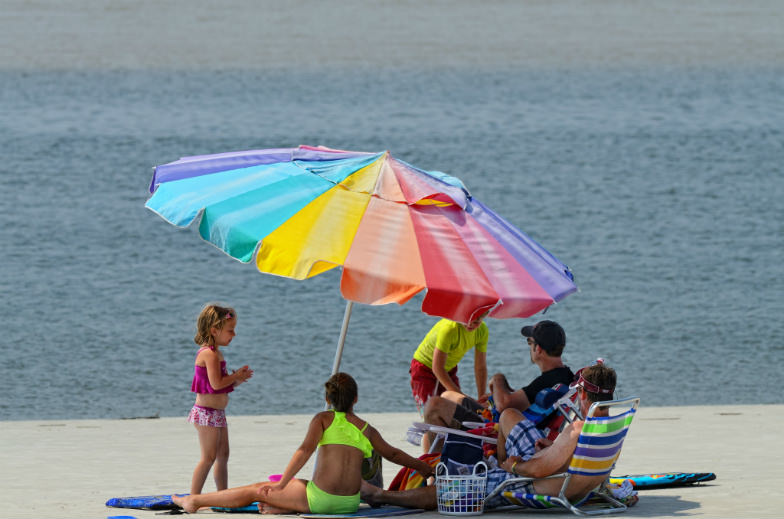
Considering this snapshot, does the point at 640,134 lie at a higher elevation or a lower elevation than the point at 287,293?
higher

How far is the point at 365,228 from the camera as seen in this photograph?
540cm

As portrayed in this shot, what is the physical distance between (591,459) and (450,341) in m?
1.31

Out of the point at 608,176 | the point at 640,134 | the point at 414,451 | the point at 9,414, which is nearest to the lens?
the point at 414,451

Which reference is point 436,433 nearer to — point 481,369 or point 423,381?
point 423,381

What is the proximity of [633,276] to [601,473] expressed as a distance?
14.1 metres

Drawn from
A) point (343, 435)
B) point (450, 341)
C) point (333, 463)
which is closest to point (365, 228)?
point (343, 435)

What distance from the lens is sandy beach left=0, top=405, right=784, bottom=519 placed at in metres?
6.36

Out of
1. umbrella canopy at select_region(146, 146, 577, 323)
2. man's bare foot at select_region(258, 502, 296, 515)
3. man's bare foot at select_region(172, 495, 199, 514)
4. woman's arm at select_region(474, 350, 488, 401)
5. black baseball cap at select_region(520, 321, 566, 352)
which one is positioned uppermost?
umbrella canopy at select_region(146, 146, 577, 323)

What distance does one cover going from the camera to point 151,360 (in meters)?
14.2

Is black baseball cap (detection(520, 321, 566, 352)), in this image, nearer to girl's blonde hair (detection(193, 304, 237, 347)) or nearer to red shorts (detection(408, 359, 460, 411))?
red shorts (detection(408, 359, 460, 411))

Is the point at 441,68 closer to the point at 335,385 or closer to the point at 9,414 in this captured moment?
the point at 9,414

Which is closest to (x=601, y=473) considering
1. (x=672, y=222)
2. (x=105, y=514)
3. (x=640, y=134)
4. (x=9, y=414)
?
(x=105, y=514)

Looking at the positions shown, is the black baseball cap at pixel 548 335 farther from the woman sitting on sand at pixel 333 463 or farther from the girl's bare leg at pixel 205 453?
the girl's bare leg at pixel 205 453

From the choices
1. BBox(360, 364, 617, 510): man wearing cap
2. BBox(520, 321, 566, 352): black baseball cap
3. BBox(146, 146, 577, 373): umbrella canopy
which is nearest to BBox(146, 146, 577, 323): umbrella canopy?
BBox(146, 146, 577, 373): umbrella canopy
